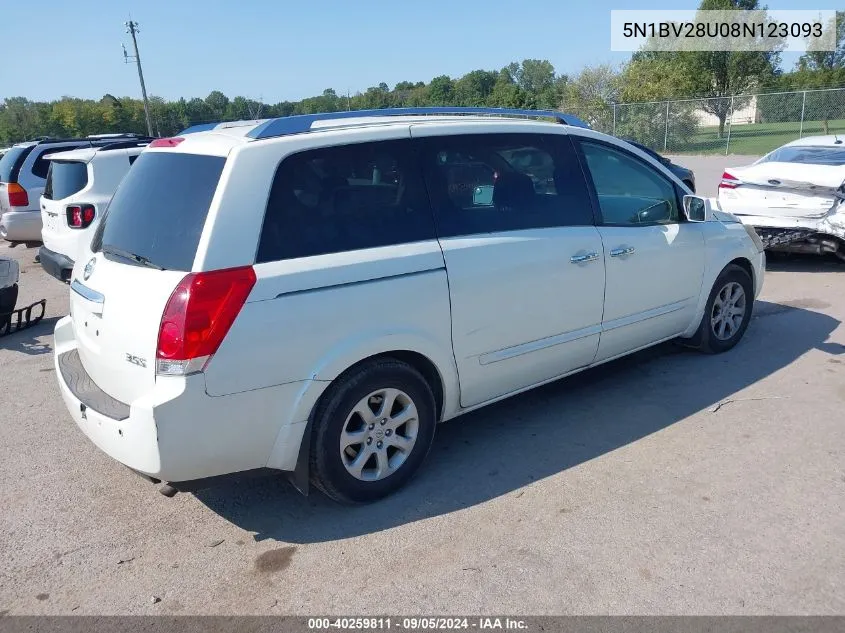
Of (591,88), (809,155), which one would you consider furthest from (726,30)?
(809,155)

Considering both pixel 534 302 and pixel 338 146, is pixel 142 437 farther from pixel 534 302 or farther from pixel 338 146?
pixel 534 302

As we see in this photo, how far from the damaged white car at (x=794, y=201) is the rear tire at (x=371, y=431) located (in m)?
6.14

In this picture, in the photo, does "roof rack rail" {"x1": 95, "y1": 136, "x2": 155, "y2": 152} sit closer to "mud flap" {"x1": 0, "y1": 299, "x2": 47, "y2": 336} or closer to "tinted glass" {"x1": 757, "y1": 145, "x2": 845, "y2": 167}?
"mud flap" {"x1": 0, "y1": 299, "x2": 47, "y2": 336}

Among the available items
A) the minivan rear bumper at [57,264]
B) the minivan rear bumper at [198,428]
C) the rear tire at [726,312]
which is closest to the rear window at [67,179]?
the minivan rear bumper at [57,264]

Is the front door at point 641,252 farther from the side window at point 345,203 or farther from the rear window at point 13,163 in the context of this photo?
the rear window at point 13,163

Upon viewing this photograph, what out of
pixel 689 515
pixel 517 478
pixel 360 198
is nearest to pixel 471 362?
pixel 517 478

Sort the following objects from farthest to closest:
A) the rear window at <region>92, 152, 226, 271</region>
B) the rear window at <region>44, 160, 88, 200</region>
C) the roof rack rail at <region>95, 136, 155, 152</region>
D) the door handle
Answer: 1. the roof rack rail at <region>95, 136, 155, 152</region>
2. the rear window at <region>44, 160, 88, 200</region>
3. the door handle
4. the rear window at <region>92, 152, 226, 271</region>

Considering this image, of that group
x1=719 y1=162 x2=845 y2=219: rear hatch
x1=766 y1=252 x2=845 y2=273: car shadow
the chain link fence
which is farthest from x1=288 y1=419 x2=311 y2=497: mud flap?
the chain link fence

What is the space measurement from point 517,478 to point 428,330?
993 millimetres

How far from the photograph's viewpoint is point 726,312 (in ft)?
18.6

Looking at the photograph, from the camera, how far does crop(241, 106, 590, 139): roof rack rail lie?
Result: 349 cm

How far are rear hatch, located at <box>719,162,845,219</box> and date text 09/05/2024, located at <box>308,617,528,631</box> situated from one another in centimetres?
719

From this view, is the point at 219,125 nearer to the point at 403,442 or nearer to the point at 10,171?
the point at 403,442

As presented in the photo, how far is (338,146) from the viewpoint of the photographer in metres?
3.54
